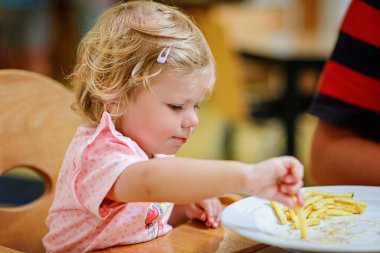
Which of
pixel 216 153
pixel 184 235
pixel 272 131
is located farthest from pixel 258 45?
pixel 184 235

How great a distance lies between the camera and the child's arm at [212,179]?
82 centimetres

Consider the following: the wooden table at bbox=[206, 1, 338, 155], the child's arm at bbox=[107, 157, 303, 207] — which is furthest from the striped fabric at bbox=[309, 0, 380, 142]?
the wooden table at bbox=[206, 1, 338, 155]

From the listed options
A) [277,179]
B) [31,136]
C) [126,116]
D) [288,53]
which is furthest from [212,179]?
[288,53]

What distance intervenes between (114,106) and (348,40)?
53 cm

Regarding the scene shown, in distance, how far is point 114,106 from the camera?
1.08 metres

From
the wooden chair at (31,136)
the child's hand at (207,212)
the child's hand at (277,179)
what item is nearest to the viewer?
the child's hand at (277,179)

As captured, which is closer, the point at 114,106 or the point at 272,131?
the point at 114,106

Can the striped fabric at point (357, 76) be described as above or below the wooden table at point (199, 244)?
above

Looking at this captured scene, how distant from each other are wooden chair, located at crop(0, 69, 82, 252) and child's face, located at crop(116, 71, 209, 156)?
0.31m

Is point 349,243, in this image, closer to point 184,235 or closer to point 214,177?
point 214,177

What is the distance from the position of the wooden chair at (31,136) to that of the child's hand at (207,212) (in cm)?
29

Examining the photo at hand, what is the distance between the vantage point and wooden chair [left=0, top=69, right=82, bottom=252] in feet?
4.28

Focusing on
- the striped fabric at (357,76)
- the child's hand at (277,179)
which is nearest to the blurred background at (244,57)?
the striped fabric at (357,76)

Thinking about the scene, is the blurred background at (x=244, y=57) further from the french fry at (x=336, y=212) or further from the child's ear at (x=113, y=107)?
the french fry at (x=336, y=212)
